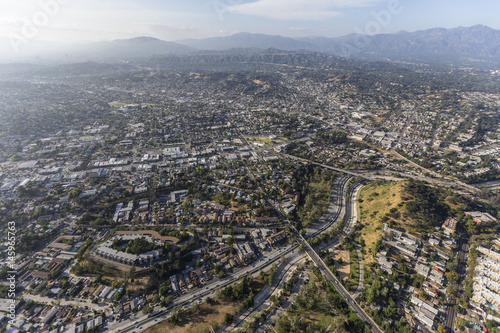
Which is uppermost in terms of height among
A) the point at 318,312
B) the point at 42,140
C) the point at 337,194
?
the point at 42,140

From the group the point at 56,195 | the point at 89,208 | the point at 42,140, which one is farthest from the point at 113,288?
the point at 42,140

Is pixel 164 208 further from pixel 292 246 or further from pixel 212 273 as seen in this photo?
pixel 292 246

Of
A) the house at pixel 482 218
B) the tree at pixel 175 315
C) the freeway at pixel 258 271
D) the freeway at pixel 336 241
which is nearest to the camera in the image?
the tree at pixel 175 315

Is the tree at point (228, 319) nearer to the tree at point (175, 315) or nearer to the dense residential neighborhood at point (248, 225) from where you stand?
the dense residential neighborhood at point (248, 225)

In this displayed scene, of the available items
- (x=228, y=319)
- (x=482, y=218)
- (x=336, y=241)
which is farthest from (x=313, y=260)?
(x=482, y=218)

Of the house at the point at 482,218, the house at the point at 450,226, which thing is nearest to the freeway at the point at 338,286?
the house at the point at 450,226

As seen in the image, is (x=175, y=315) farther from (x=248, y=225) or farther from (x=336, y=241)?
(x=336, y=241)

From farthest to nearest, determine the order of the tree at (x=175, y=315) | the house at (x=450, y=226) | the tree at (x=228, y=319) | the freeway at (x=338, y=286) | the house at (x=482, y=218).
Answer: the house at (x=482, y=218), the house at (x=450, y=226), the freeway at (x=338, y=286), the tree at (x=228, y=319), the tree at (x=175, y=315)

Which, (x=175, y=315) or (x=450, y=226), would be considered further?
(x=450, y=226)

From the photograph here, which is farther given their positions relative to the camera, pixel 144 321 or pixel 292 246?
pixel 292 246

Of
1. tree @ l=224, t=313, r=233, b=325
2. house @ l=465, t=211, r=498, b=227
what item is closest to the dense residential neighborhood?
house @ l=465, t=211, r=498, b=227

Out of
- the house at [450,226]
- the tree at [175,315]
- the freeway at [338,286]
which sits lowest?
the freeway at [338,286]
